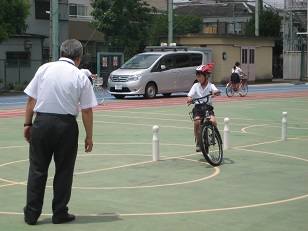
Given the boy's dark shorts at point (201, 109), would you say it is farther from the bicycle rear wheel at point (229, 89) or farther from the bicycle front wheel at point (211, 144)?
the bicycle rear wheel at point (229, 89)

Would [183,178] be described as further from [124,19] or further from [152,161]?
[124,19]

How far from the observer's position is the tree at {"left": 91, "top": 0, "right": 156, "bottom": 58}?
46.9 meters

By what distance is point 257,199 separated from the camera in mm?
9008

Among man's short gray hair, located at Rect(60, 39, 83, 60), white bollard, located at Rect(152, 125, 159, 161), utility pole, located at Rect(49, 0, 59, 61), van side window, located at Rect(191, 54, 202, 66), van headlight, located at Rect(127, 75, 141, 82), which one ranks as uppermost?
utility pole, located at Rect(49, 0, 59, 61)

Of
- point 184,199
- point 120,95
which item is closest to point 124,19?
point 120,95

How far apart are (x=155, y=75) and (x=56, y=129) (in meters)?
23.8

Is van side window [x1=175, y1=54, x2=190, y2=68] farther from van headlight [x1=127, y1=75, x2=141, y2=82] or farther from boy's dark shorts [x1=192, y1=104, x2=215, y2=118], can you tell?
boy's dark shorts [x1=192, y1=104, x2=215, y2=118]

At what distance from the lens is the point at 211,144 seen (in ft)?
39.2

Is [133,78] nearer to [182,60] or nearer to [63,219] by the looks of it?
[182,60]

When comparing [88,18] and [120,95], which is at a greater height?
[88,18]

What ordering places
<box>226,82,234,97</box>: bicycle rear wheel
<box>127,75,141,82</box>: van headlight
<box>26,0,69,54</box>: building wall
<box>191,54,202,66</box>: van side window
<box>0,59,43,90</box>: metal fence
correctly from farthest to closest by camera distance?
<box>26,0,69,54</box>: building wall < <box>0,59,43,90</box>: metal fence < <box>191,54,202,66</box>: van side window < <box>226,82,234,97</box>: bicycle rear wheel < <box>127,75,141,82</box>: van headlight

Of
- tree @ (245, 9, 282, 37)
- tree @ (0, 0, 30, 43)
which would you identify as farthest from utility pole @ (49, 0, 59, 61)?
tree @ (245, 9, 282, 37)

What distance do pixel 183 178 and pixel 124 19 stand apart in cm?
3714

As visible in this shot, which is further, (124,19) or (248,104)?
(124,19)
